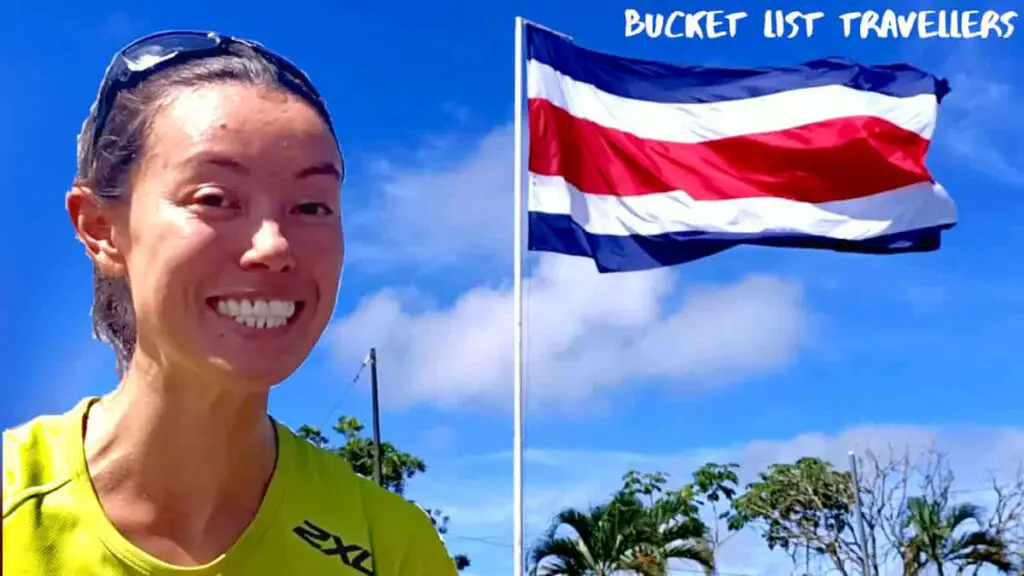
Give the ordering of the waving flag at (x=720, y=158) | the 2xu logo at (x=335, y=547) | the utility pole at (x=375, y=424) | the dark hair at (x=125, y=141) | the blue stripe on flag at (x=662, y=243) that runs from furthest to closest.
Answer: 1. the utility pole at (x=375, y=424)
2. the waving flag at (x=720, y=158)
3. the blue stripe on flag at (x=662, y=243)
4. the 2xu logo at (x=335, y=547)
5. the dark hair at (x=125, y=141)

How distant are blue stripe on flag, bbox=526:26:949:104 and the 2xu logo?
321 inches

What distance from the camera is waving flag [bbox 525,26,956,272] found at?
9516 millimetres

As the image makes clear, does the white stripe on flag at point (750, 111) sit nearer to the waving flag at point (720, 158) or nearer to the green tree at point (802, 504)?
the waving flag at point (720, 158)

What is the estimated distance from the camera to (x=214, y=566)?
80.4 inches

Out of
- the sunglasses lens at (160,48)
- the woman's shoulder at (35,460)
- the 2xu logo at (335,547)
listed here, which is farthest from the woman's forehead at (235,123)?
the 2xu logo at (335,547)

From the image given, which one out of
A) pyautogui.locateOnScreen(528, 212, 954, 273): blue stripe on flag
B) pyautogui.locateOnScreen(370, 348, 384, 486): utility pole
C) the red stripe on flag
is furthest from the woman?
pyautogui.locateOnScreen(370, 348, 384, 486): utility pole

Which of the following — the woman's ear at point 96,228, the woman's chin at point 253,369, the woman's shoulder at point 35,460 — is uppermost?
the woman's ear at point 96,228

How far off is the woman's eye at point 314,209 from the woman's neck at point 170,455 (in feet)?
1.09

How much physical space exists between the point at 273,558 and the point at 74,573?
34 centimetres

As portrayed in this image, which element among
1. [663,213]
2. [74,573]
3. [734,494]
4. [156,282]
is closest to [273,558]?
[74,573]

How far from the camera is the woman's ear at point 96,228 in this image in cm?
207

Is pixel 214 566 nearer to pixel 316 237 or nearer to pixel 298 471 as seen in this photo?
pixel 298 471

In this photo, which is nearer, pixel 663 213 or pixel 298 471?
pixel 298 471

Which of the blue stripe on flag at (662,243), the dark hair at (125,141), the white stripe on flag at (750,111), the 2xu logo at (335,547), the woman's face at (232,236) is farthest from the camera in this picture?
the white stripe on flag at (750,111)
